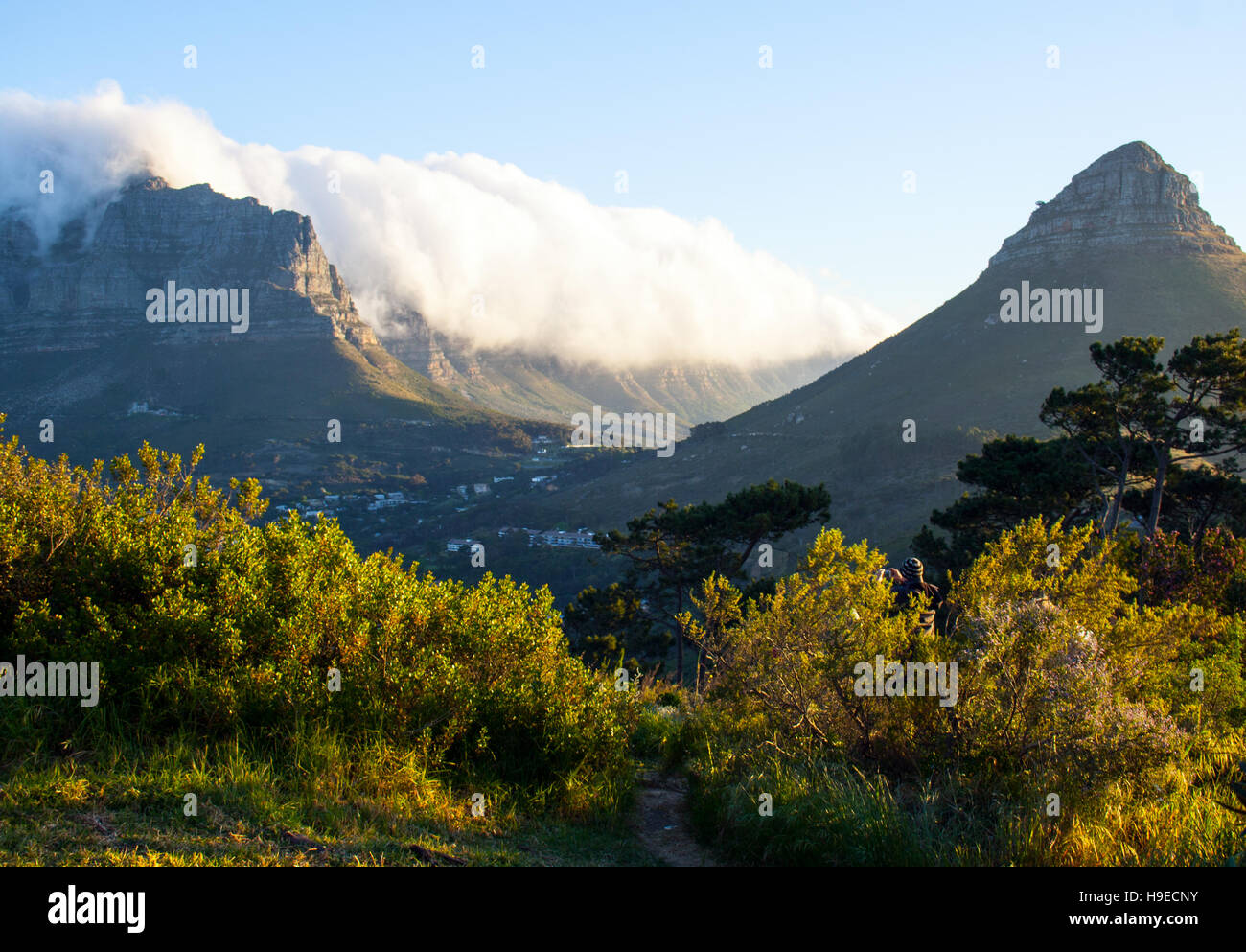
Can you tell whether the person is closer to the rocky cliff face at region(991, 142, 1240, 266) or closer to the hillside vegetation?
the hillside vegetation

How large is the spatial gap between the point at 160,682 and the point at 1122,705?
665cm

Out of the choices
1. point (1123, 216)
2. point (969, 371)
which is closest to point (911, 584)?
point (969, 371)

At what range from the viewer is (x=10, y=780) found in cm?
452

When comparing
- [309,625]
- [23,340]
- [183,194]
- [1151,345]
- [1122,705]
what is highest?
[183,194]

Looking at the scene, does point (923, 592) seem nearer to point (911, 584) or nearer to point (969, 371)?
point (911, 584)

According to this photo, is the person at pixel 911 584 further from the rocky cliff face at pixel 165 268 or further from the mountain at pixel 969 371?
the rocky cliff face at pixel 165 268

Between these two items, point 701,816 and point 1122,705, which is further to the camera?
point 701,816

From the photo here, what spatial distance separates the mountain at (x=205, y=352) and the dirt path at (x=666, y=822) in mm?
81673

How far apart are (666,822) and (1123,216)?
105929 millimetres

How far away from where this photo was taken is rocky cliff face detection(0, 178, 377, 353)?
132375mm

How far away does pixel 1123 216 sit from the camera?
8819 cm

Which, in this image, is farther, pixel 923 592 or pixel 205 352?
pixel 205 352
